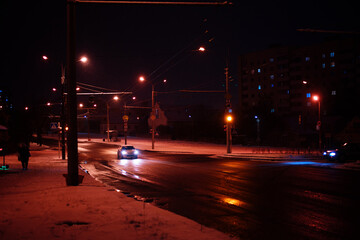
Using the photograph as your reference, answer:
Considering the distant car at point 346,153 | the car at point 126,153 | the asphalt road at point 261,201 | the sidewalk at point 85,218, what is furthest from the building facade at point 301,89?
the sidewalk at point 85,218

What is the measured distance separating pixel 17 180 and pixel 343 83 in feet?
245

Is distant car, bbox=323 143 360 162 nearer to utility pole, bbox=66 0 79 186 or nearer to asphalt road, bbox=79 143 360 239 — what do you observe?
asphalt road, bbox=79 143 360 239

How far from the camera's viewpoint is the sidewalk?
6594 millimetres

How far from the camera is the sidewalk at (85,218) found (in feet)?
21.6

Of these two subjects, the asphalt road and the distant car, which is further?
the distant car

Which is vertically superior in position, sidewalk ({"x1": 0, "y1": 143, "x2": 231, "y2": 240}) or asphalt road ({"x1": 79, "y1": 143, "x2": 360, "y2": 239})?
sidewalk ({"x1": 0, "y1": 143, "x2": 231, "y2": 240})

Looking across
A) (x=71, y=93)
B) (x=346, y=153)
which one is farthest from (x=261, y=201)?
(x=346, y=153)

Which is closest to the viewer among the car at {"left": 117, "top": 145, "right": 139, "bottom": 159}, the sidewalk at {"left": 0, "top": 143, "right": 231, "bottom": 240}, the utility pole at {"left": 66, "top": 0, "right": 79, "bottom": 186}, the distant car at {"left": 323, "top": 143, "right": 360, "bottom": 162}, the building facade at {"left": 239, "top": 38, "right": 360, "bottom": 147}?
the sidewalk at {"left": 0, "top": 143, "right": 231, "bottom": 240}

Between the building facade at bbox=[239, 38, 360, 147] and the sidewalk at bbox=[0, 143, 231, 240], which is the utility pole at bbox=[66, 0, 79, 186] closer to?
the sidewalk at bbox=[0, 143, 231, 240]

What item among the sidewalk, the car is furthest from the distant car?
the sidewalk

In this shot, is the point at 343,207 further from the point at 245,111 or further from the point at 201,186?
the point at 245,111

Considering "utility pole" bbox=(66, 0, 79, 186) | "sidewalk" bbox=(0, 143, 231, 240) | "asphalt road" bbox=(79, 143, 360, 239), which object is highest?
"utility pole" bbox=(66, 0, 79, 186)

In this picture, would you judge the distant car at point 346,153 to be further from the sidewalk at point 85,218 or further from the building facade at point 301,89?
the building facade at point 301,89

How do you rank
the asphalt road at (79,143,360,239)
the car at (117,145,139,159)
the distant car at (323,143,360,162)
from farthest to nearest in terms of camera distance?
the car at (117,145,139,159)
the distant car at (323,143,360,162)
the asphalt road at (79,143,360,239)
